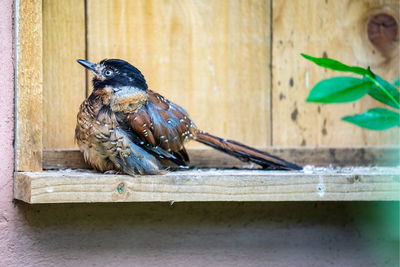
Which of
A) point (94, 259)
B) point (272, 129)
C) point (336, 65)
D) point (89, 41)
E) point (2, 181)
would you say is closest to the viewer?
point (336, 65)

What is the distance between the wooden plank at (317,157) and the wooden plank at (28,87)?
0.30 metres

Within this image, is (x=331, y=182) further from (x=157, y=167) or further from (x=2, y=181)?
(x=2, y=181)

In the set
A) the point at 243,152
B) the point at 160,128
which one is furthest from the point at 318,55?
the point at 160,128

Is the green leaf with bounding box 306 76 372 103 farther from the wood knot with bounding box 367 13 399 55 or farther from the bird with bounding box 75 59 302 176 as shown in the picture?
the wood knot with bounding box 367 13 399 55

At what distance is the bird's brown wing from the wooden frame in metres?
0.15

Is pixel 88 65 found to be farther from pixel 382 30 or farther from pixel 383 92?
pixel 382 30

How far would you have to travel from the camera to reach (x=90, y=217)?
2441 millimetres

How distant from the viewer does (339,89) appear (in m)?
1.69

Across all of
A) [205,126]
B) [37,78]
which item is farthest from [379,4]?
[37,78]

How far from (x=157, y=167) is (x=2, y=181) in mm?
584

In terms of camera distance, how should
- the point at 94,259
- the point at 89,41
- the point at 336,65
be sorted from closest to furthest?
the point at 336,65 → the point at 94,259 → the point at 89,41

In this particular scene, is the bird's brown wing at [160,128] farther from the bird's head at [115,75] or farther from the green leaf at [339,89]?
the green leaf at [339,89]

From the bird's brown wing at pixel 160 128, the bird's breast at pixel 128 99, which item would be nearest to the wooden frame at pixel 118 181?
the bird's brown wing at pixel 160 128

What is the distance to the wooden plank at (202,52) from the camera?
2709mm
